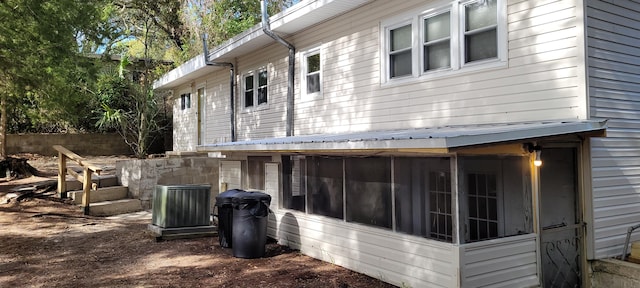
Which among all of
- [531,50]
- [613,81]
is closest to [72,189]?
[531,50]

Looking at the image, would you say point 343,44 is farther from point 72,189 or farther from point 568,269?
point 72,189

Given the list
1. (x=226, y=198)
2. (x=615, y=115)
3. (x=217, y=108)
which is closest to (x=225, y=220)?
(x=226, y=198)

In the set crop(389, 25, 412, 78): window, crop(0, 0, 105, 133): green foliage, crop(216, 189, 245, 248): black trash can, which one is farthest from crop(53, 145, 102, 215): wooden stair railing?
crop(389, 25, 412, 78): window

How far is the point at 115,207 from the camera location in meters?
10.9

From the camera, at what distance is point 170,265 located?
260 inches

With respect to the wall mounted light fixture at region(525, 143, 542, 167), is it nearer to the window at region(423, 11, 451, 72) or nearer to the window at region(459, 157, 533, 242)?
the window at region(459, 157, 533, 242)

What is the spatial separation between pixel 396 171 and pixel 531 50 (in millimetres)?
2296

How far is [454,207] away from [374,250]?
147 cm

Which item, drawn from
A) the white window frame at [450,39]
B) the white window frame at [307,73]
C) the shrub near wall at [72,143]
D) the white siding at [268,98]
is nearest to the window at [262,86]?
the white siding at [268,98]

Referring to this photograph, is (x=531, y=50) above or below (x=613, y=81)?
above

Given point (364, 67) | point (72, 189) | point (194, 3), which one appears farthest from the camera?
point (194, 3)

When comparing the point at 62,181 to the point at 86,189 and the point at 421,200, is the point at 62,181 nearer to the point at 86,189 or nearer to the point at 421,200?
the point at 86,189

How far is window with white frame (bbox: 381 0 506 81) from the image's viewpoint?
6309 mm

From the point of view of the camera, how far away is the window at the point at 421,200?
5918mm
